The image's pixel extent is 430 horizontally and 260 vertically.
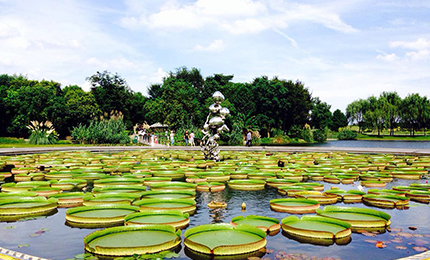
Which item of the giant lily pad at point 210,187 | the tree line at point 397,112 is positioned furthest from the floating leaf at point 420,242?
the tree line at point 397,112

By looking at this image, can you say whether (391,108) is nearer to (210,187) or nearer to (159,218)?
(210,187)

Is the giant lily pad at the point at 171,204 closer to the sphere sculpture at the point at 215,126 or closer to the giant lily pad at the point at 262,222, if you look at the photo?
the giant lily pad at the point at 262,222

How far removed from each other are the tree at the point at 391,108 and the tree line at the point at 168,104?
14086mm

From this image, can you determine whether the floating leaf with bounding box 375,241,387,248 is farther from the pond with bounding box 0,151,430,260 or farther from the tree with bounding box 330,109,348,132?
the tree with bounding box 330,109,348,132

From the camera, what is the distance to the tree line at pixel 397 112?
67.9 m

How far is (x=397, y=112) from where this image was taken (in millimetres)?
69188

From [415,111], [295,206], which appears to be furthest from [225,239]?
[415,111]

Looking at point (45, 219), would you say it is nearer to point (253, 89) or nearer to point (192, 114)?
point (192, 114)

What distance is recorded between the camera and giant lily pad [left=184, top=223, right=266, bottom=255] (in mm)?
4188

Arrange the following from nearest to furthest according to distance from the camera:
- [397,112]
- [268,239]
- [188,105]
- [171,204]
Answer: [268,239], [171,204], [188,105], [397,112]

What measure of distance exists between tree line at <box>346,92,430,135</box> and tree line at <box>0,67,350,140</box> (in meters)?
12.5

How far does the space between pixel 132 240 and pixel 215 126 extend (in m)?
11.2

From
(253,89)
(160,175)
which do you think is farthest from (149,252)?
(253,89)

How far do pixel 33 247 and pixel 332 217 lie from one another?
4.68 meters
